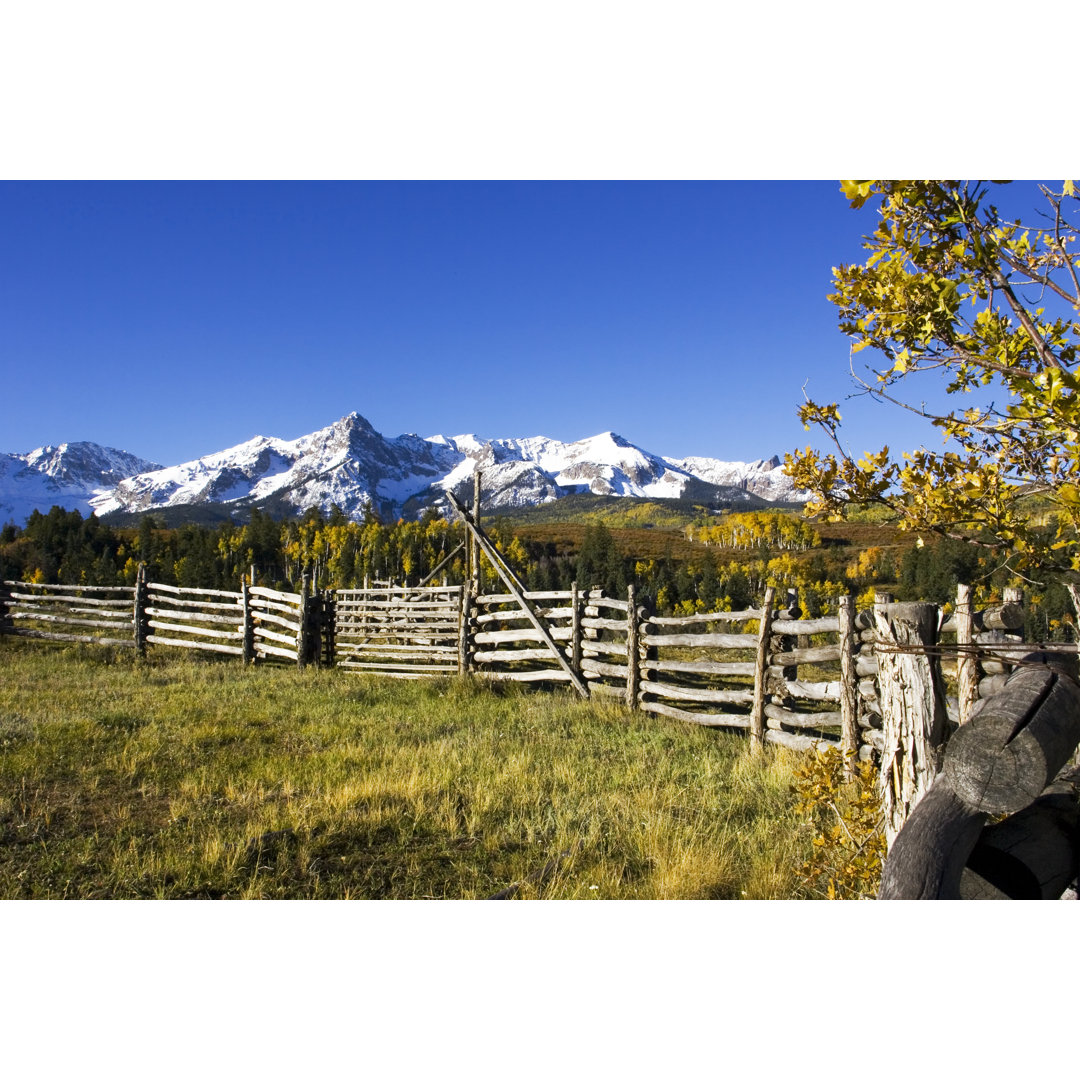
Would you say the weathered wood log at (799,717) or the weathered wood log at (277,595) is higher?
the weathered wood log at (277,595)

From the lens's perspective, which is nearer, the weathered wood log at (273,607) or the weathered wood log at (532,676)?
the weathered wood log at (532,676)

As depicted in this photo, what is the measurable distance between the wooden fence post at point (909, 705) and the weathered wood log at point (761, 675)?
17.8ft

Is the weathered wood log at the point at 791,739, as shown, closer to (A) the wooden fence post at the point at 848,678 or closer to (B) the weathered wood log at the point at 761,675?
(B) the weathered wood log at the point at 761,675

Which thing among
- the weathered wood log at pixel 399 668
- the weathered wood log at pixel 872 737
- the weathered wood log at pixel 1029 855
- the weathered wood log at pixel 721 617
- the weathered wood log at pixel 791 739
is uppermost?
the weathered wood log at pixel 721 617

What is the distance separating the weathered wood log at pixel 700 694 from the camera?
338 inches

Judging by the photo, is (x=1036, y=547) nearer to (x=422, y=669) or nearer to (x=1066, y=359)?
(x=1066, y=359)

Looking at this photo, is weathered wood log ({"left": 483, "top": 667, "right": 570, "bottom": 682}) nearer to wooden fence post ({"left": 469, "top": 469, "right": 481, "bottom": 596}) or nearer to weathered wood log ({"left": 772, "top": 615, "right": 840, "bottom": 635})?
wooden fence post ({"left": 469, "top": 469, "right": 481, "bottom": 596})

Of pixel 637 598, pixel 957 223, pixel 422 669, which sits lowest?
pixel 422 669

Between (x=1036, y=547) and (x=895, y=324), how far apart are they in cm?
107

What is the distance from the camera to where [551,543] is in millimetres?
109438

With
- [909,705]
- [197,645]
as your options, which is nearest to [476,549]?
[197,645]

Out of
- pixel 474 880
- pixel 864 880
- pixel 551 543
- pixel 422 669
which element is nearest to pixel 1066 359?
pixel 864 880

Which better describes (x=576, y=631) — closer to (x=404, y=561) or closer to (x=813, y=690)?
(x=813, y=690)

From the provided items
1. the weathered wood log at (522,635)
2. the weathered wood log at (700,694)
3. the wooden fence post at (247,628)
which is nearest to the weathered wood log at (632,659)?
the weathered wood log at (700,694)
